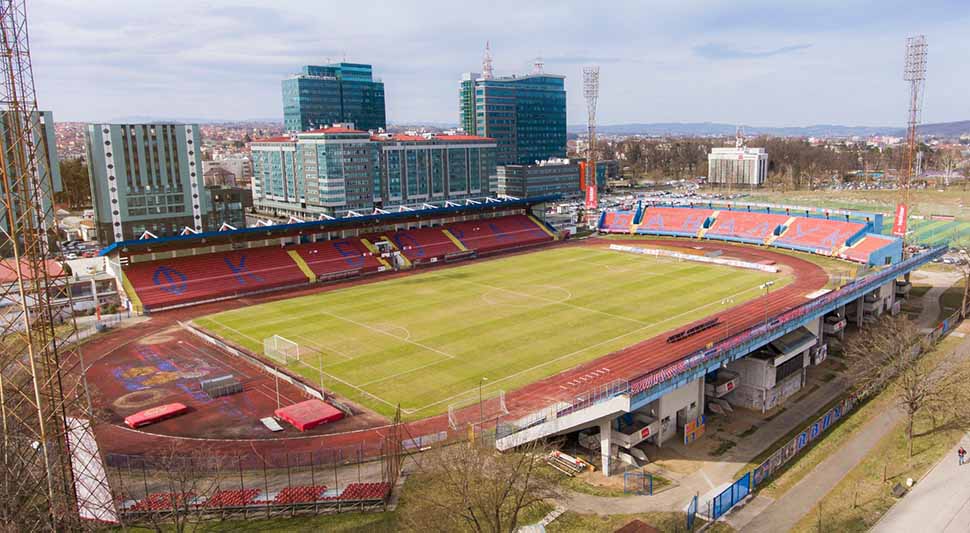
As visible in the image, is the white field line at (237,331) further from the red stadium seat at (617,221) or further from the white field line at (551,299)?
the red stadium seat at (617,221)

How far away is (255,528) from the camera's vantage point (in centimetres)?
2642

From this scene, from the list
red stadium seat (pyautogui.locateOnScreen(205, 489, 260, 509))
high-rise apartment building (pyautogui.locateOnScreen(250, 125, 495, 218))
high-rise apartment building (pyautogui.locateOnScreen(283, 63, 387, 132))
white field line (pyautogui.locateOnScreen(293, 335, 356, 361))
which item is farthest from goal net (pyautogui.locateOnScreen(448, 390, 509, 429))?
high-rise apartment building (pyautogui.locateOnScreen(283, 63, 387, 132))

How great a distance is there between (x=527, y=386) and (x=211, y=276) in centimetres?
4137

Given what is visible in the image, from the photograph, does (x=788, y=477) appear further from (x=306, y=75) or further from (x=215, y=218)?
(x=306, y=75)

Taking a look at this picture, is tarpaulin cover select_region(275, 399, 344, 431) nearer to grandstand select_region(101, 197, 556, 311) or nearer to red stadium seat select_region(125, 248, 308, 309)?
grandstand select_region(101, 197, 556, 311)

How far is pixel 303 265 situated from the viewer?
73.2 m

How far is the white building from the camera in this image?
180625 millimetres

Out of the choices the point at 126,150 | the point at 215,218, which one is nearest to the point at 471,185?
the point at 215,218

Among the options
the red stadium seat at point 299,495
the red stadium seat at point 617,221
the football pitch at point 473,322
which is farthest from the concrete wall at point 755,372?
the red stadium seat at point 617,221

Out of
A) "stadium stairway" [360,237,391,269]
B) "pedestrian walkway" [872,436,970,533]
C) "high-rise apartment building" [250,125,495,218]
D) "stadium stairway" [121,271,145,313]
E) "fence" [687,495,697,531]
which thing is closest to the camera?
"pedestrian walkway" [872,436,970,533]

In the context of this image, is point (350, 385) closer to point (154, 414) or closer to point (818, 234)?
point (154, 414)

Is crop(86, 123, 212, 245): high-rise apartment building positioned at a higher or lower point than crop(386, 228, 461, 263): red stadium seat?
higher

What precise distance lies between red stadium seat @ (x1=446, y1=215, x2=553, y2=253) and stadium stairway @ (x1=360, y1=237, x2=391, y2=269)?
13572 mm

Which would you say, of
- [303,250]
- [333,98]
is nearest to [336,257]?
[303,250]
